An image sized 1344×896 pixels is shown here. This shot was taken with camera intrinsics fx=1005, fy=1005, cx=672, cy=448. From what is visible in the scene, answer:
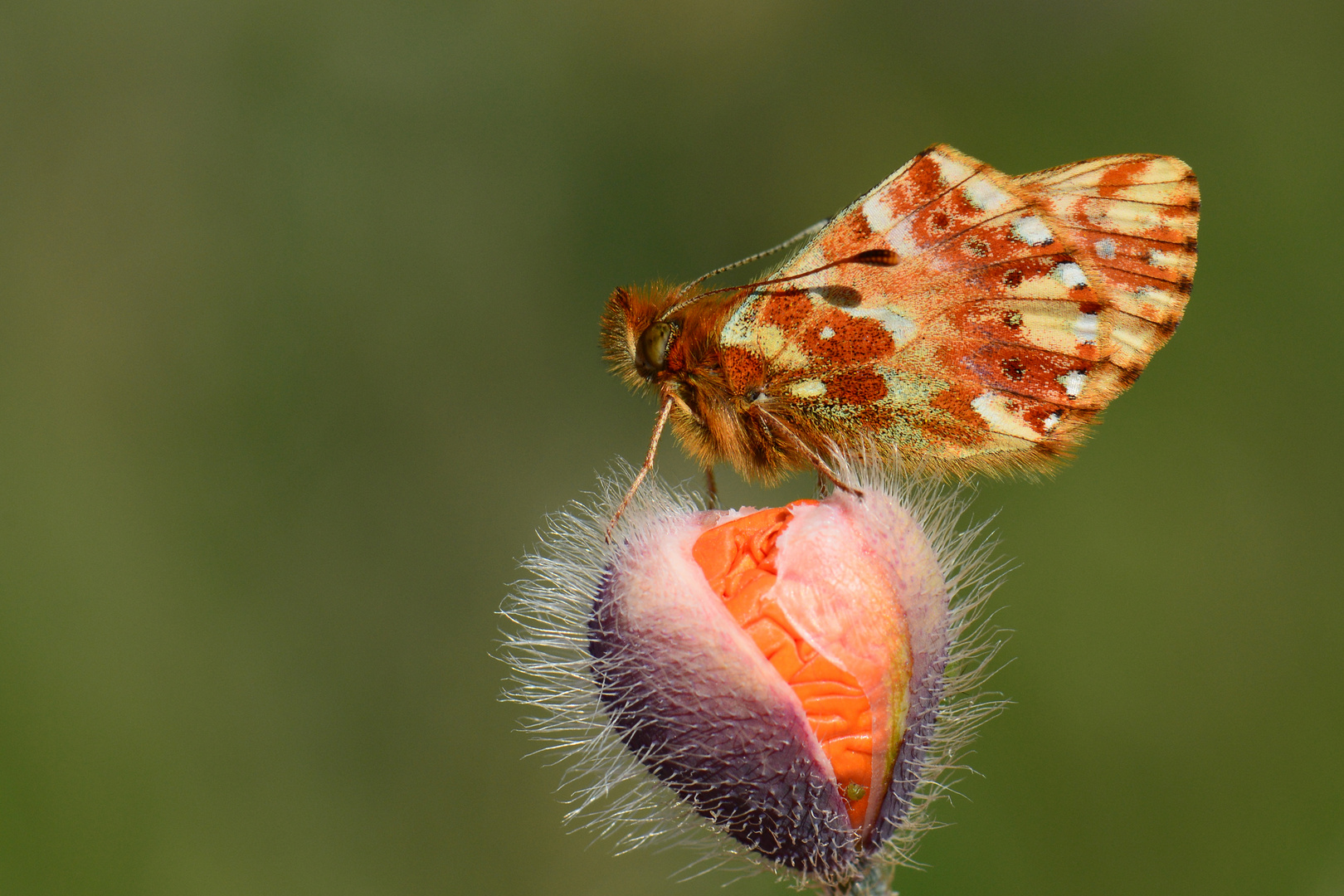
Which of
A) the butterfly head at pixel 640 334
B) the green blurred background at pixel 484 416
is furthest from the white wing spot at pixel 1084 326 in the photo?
the green blurred background at pixel 484 416

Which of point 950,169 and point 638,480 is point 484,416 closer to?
point 638,480

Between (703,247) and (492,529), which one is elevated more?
(703,247)

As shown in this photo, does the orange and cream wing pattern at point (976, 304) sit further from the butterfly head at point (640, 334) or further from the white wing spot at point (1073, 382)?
the butterfly head at point (640, 334)

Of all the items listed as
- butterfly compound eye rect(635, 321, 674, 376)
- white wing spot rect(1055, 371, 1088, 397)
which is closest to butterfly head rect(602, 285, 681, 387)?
butterfly compound eye rect(635, 321, 674, 376)

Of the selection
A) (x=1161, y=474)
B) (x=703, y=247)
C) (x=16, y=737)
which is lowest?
(x=16, y=737)

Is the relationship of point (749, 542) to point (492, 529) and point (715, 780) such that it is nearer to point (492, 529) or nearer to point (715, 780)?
point (715, 780)

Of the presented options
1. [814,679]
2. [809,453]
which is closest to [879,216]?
[809,453]

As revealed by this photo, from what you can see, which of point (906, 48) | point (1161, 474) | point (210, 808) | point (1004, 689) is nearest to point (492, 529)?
point (210, 808)
